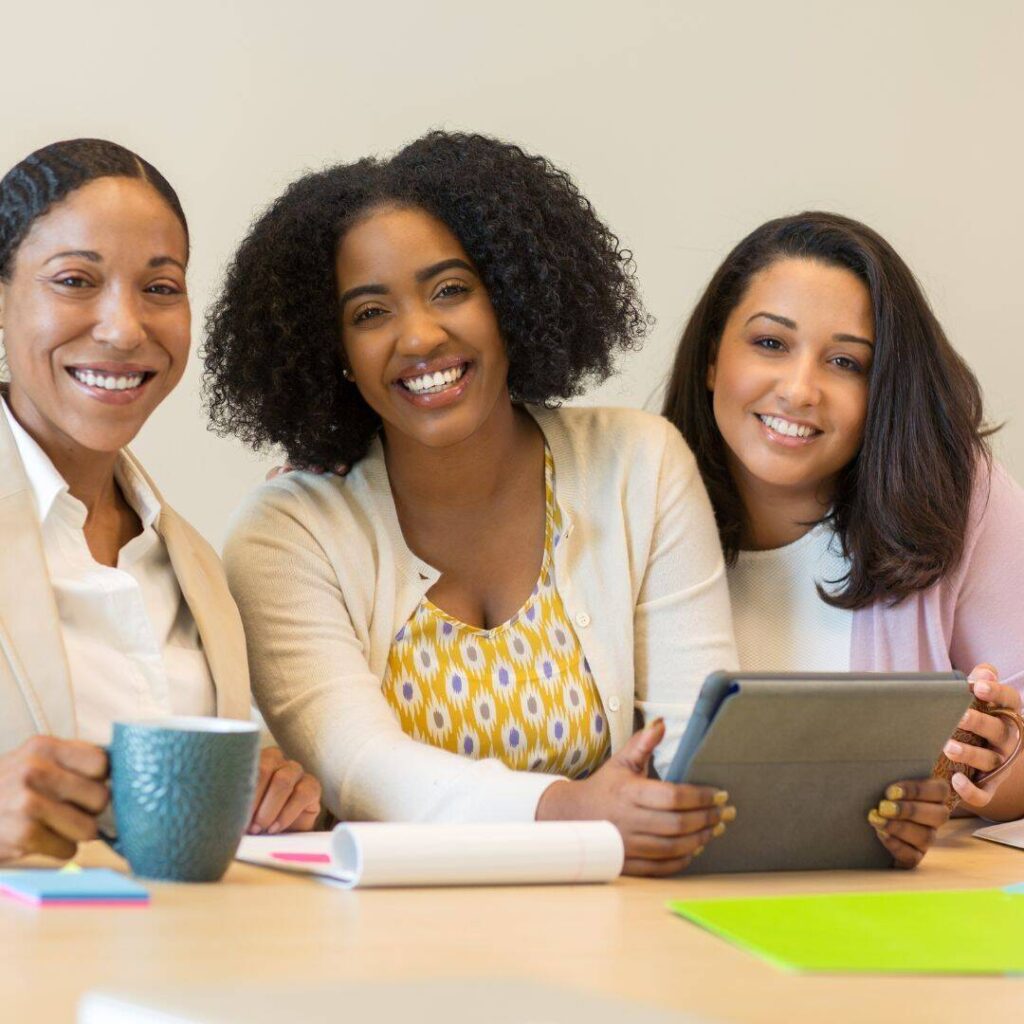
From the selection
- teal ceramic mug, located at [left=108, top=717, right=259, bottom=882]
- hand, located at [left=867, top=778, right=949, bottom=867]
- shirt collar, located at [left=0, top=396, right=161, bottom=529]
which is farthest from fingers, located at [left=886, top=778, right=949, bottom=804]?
shirt collar, located at [left=0, top=396, right=161, bottom=529]

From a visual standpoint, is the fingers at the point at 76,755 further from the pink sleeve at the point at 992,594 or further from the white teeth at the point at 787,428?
the pink sleeve at the point at 992,594

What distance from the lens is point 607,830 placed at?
1195mm

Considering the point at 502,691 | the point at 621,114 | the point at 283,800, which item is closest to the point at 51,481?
the point at 283,800

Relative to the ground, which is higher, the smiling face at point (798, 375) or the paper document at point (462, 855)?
the smiling face at point (798, 375)

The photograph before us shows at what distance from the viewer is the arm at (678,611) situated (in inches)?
71.6

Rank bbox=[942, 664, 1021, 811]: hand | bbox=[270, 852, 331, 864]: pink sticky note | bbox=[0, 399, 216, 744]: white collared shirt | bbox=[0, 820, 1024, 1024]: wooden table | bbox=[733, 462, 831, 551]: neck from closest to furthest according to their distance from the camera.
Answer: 1. bbox=[0, 820, 1024, 1024]: wooden table
2. bbox=[270, 852, 331, 864]: pink sticky note
3. bbox=[0, 399, 216, 744]: white collared shirt
4. bbox=[942, 664, 1021, 811]: hand
5. bbox=[733, 462, 831, 551]: neck

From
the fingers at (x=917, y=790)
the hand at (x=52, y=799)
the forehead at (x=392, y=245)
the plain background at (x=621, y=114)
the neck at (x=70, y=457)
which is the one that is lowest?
the fingers at (x=917, y=790)

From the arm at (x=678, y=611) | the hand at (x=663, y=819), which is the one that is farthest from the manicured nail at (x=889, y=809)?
the arm at (x=678, y=611)

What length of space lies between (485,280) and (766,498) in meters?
0.50

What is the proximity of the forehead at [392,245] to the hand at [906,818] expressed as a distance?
856 millimetres

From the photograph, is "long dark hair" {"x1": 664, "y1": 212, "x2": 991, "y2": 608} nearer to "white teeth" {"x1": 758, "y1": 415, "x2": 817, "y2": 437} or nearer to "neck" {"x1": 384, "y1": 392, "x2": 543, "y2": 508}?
"white teeth" {"x1": 758, "y1": 415, "x2": 817, "y2": 437}

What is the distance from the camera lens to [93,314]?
1.49 metres

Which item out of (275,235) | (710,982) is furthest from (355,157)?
(710,982)

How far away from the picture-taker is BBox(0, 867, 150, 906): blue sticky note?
0.98m
